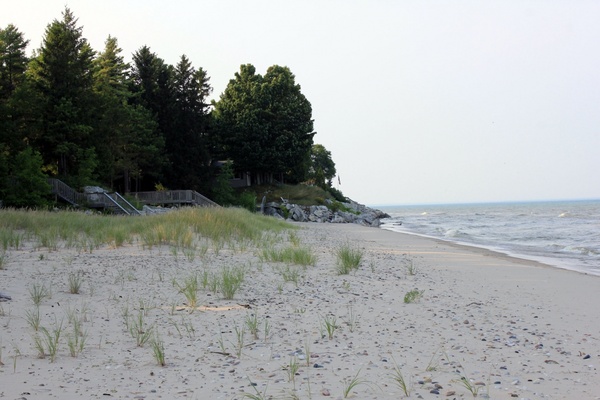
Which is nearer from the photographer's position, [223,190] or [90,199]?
[90,199]

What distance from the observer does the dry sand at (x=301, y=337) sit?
15.8 feet

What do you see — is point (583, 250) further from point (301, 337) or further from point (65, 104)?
point (65, 104)

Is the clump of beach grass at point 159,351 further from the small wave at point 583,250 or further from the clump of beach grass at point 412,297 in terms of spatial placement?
the small wave at point 583,250

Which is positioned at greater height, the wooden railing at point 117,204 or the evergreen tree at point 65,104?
the evergreen tree at point 65,104

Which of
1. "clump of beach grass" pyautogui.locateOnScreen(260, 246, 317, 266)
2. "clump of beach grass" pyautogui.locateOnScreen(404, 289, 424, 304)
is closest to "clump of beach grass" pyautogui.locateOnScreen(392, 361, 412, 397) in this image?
"clump of beach grass" pyautogui.locateOnScreen(404, 289, 424, 304)

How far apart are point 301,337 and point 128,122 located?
113 feet

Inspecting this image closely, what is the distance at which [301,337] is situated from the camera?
6328 mm

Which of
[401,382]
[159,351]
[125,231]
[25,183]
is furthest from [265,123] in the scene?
[401,382]

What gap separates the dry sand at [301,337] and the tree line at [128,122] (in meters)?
23.1

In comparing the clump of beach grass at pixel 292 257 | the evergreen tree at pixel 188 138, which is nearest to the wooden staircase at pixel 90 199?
the evergreen tree at pixel 188 138

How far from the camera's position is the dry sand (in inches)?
190

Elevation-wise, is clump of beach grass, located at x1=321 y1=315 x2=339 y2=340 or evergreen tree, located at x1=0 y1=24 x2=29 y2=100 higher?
evergreen tree, located at x1=0 y1=24 x2=29 y2=100

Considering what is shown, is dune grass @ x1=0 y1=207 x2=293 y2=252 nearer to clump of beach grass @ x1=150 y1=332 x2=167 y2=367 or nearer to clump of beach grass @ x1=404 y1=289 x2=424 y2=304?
clump of beach grass @ x1=404 y1=289 x2=424 y2=304

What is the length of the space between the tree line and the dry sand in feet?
75.9
